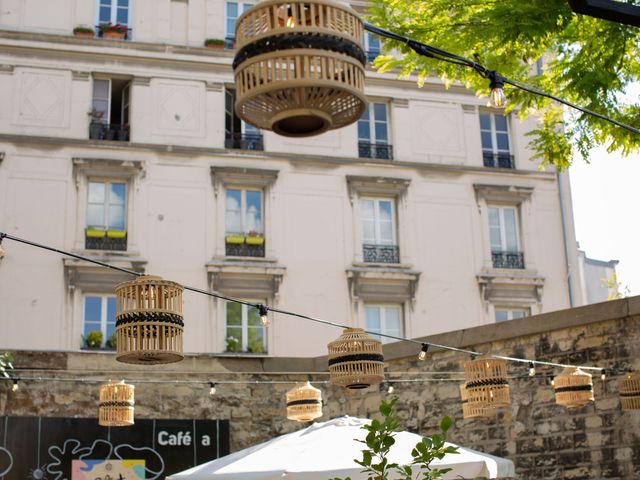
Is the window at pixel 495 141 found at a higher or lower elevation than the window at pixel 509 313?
higher

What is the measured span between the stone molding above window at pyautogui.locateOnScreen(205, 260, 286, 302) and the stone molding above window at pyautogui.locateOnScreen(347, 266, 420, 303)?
1527 mm

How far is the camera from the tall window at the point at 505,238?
72.4 feet

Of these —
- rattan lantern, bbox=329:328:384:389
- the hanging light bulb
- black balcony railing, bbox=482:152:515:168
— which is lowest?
rattan lantern, bbox=329:328:384:389

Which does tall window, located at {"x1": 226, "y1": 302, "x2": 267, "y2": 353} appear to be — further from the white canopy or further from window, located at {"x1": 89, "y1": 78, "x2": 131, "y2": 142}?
the white canopy

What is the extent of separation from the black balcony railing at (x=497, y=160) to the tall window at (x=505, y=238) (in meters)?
0.96

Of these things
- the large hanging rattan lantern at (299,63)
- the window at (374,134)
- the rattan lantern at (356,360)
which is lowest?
the rattan lantern at (356,360)

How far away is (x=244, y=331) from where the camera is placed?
65.6ft

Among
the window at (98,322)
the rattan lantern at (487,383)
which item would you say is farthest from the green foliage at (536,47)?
the window at (98,322)

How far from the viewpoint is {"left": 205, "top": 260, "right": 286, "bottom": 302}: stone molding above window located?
20.1 metres

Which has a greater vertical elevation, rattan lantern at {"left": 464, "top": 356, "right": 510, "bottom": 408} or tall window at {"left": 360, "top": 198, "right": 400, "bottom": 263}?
tall window at {"left": 360, "top": 198, "right": 400, "bottom": 263}

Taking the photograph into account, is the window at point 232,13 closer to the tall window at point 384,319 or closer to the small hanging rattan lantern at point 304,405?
the tall window at point 384,319

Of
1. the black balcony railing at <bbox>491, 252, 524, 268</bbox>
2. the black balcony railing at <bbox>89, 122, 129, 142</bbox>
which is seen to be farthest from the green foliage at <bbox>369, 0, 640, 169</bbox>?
the black balcony railing at <bbox>491, 252, 524, 268</bbox>

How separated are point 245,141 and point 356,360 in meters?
11.7

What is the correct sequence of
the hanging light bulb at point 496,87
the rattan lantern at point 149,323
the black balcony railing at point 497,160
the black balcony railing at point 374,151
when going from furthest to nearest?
the black balcony railing at point 497,160
the black balcony railing at point 374,151
the rattan lantern at point 149,323
the hanging light bulb at point 496,87
